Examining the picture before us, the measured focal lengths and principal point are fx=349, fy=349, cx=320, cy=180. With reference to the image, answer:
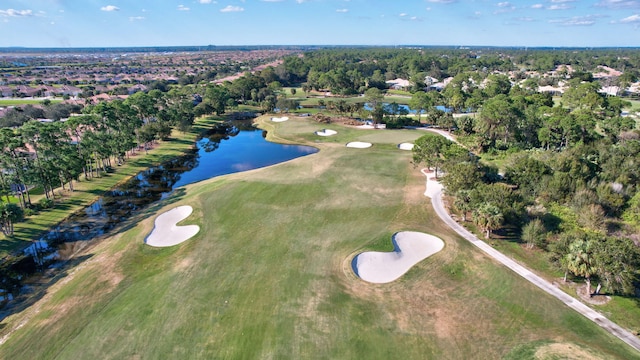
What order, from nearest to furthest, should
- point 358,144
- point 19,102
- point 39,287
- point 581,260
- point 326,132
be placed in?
1. point 581,260
2. point 39,287
3. point 358,144
4. point 326,132
5. point 19,102

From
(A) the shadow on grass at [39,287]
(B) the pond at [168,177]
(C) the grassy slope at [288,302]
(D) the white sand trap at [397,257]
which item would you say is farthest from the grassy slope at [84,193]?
(D) the white sand trap at [397,257]

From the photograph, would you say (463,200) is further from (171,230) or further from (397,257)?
(171,230)

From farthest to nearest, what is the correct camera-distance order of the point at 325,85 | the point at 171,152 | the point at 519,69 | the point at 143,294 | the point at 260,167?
the point at 519,69 → the point at 325,85 → the point at 171,152 → the point at 260,167 → the point at 143,294

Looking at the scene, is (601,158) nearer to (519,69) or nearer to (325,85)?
(325,85)

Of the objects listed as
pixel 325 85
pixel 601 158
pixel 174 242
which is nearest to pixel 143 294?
pixel 174 242

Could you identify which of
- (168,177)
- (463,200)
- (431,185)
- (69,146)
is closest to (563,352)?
(463,200)

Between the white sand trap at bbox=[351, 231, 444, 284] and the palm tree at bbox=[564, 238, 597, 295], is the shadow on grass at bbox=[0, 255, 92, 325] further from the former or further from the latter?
the palm tree at bbox=[564, 238, 597, 295]
